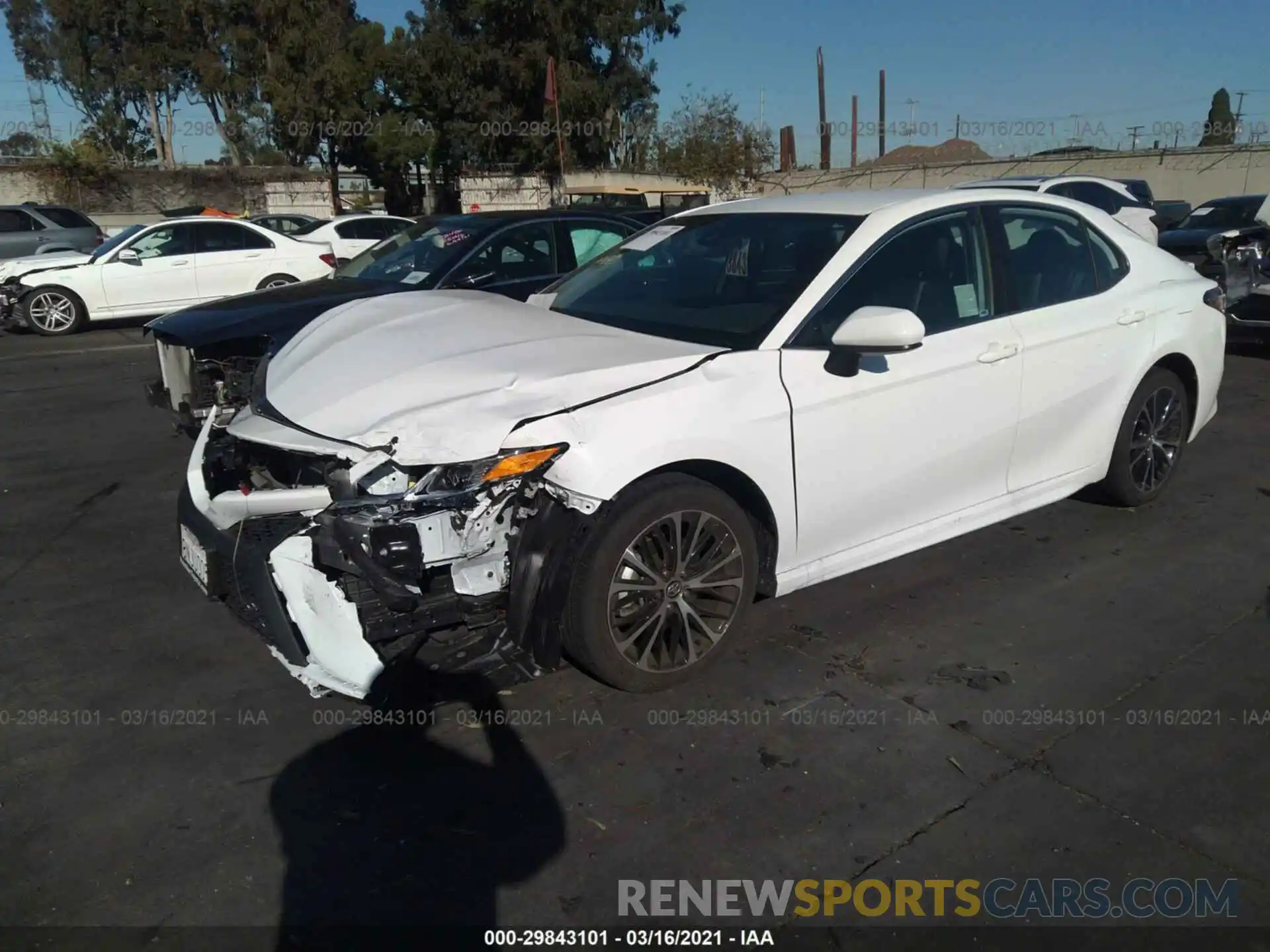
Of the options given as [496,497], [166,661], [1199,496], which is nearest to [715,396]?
[496,497]

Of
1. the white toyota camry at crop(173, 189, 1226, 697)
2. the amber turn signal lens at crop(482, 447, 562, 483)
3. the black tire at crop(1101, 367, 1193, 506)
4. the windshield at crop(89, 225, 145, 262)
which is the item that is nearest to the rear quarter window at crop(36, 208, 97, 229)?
the windshield at crop(89, 225, 145, 262)

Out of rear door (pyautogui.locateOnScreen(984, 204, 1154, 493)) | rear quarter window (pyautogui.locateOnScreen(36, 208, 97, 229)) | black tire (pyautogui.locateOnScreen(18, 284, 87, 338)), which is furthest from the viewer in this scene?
rear quarter window (pyautogui.locateOnScreen(36, 208, 97, 229))

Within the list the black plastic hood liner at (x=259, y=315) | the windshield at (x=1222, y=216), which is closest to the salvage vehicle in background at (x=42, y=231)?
the black plastic hood liner at (x=259, y=315)

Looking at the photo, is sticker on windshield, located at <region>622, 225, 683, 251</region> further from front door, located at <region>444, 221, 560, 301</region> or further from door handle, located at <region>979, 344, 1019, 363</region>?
front door, located at <region>444, 221, 560, 301</region>

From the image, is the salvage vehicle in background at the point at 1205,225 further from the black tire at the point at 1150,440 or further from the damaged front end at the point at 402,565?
the damaged front end at the point at 402,565

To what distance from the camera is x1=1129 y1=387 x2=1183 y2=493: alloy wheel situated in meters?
4.95

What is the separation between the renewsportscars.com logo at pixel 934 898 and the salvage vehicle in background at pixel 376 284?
4.23m

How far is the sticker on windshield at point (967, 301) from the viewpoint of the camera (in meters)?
4.08

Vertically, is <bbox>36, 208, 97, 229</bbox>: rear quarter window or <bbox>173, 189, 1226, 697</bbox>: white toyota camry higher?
<bbox>36, 208, 97, 229</bbox>: rear quarter window

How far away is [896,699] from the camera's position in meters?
3.47

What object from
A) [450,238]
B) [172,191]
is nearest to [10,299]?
[450,238]

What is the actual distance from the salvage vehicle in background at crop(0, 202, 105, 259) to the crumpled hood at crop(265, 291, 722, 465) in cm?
1429

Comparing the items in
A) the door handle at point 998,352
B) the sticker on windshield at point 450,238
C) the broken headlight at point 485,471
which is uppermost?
the sticker on windshield at point 450,238

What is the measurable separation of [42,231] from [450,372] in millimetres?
16811
